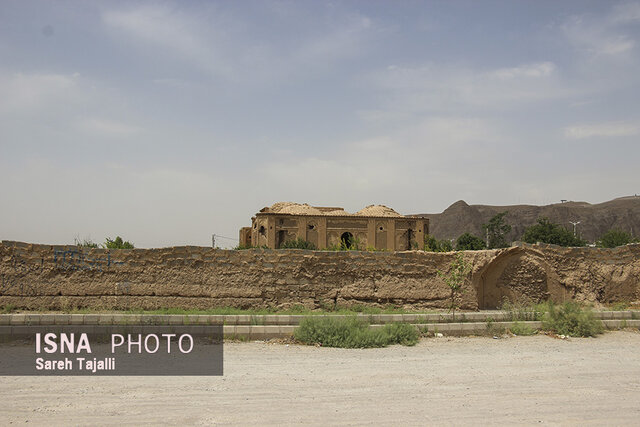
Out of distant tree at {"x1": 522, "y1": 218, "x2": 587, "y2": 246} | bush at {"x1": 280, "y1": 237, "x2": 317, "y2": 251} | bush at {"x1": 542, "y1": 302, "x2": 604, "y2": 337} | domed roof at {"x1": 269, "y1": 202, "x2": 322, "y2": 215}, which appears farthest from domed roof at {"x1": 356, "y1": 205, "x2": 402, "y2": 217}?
bush at {"x1": 542, "y1": 302, "x2": 604, "y2": 337}

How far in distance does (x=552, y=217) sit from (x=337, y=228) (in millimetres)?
74391

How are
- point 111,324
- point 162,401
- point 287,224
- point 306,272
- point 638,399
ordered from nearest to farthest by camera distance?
point 162,401 → point 638,399 → point 111,324 → point 306,272 → point 287,224

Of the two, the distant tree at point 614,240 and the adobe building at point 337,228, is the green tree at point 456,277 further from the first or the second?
the distant tree at point 614,240

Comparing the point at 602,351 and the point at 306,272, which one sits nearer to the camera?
the point at 602,351

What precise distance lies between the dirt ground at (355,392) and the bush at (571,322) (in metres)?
1.88

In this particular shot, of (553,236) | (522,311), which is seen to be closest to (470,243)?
(553,236)

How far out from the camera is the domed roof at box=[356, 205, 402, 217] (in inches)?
2140

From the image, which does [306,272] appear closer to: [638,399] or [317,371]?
[317,371]

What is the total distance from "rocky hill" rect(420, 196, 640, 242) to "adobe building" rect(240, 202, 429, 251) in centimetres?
5314

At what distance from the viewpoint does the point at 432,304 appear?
13812 mm

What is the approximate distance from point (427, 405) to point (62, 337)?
701 cm

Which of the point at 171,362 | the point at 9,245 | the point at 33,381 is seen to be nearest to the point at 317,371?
the point at 171,362

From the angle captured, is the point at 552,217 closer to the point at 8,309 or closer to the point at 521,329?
the point at 521,329

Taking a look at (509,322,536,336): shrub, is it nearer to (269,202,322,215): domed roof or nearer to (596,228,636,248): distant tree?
(269,202,322,215): domed roof
